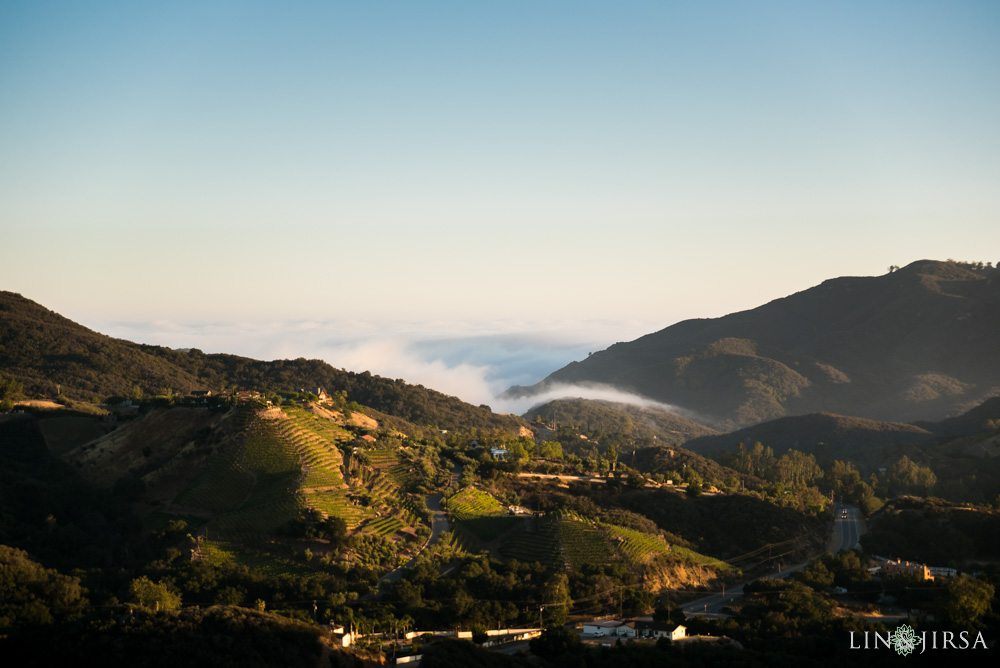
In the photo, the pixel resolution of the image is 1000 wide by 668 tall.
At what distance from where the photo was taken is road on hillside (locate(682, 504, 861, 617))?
186 ft

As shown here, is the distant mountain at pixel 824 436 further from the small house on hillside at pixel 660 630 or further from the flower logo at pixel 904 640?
the small house on hillside at pixel 660 630

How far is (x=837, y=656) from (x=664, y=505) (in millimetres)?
37927

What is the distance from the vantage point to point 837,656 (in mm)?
42531

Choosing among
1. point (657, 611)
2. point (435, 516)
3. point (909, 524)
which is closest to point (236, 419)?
point (435, 516)

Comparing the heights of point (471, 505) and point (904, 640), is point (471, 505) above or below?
above

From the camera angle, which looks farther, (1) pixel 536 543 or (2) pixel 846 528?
(2) pixel 846 528

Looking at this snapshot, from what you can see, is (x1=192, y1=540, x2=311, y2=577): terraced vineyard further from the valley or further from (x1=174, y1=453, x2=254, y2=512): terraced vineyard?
(x1=174, y1=453, x2=254, y2=512): terraced vineyard

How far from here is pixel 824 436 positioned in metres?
157

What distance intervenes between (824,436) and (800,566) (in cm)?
9119

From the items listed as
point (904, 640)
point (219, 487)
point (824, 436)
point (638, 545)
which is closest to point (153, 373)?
point (219, 487)

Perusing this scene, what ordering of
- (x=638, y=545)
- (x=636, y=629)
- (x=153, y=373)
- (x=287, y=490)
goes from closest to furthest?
(x=636, y=629)
(x=287, y=490)
(x=638, y=545)
(x=153, y=373)

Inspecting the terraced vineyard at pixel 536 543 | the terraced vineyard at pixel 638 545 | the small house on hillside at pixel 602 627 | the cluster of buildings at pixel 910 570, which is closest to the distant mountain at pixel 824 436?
the cluster of buildings at pixel 910 570

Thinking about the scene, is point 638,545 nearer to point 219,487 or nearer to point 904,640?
point 904,640

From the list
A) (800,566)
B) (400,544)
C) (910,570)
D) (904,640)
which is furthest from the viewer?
(800,566)
